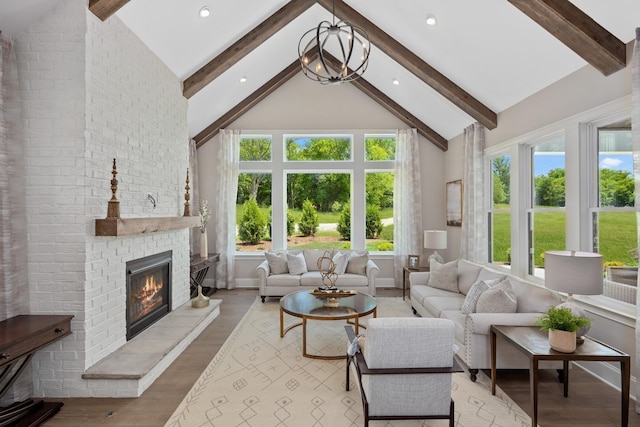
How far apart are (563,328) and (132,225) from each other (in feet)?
11.7

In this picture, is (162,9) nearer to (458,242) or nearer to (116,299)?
(116,299)

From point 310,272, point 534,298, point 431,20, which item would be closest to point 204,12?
point 431,20

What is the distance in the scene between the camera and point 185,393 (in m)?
2.85

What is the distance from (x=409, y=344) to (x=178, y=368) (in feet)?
7.63

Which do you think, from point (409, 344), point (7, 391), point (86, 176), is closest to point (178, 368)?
point (7, 391)

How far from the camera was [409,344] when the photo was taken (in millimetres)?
2164

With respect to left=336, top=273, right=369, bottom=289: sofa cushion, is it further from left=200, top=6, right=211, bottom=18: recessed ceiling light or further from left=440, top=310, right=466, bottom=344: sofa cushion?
left=200, top=6, right=211, bottom=18: recessed ceiling light

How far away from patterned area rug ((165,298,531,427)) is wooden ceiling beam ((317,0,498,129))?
11.5 ft

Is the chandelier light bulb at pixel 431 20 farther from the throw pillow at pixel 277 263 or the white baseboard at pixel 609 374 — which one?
the throw pillow at pixel 277 263

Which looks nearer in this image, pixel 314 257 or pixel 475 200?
pixel 475 200

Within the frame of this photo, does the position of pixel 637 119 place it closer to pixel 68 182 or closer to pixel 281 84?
pixel 68 182

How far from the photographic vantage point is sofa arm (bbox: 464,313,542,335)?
294 centimetres

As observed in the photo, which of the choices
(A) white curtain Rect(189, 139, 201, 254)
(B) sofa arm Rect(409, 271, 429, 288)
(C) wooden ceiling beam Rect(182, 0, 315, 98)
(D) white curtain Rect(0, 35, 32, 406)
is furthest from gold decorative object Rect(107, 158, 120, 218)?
(B) sofa arm Rect(409, 271, 429, 288)

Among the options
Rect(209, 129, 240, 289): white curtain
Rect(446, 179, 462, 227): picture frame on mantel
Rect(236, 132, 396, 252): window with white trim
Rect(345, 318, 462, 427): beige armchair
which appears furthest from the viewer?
Rect(236, 132, 396, 252): window with white trim
